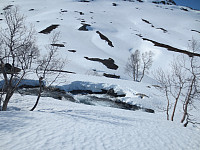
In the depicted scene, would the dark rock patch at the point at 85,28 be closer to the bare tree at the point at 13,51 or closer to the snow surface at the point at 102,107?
the snow surface at the point at 102,107

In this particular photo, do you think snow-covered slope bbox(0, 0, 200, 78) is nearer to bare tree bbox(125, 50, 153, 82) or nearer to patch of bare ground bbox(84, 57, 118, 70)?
patch of bare ground bbox(84, 57, 118, 70)

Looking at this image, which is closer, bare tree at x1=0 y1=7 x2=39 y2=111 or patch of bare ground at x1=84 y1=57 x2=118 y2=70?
bare tree at x1=0 y1=7 x2=39 y2=111

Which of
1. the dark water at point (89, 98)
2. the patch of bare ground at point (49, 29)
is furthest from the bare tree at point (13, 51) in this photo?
the patch of bare ground at point (49, 29)

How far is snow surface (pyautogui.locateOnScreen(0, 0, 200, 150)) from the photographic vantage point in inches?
164

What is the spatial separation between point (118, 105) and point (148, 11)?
274ft

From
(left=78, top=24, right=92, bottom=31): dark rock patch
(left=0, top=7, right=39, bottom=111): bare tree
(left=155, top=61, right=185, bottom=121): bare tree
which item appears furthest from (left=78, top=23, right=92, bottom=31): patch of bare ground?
(left=0, top=7, right=39, bottom=111): bare tree

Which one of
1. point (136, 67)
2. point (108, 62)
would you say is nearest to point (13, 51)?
point (108, 62)

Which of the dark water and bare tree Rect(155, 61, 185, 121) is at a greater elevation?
bare tree Rect(155, 61, 185, 121)

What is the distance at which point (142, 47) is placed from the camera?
38469 millimetres

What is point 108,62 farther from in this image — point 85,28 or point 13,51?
point 85,28

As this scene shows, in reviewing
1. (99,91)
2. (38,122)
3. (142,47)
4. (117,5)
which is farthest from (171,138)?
(117,5)

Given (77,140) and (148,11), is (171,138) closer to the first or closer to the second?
(77,140)

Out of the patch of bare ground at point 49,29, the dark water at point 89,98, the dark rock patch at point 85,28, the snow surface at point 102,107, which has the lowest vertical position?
the dark water at point 89,98

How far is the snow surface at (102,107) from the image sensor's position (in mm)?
4154
